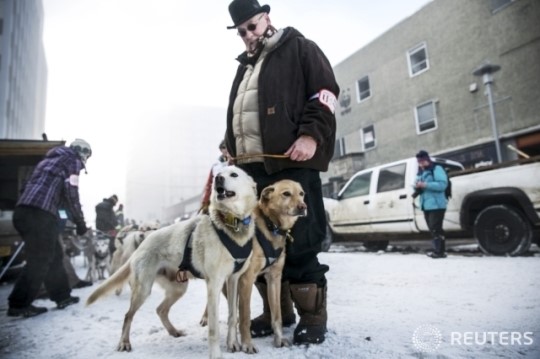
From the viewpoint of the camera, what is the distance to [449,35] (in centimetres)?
1485

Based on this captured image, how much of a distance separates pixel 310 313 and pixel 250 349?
50 centimetres

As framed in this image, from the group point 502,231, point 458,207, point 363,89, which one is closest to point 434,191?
point 458,207

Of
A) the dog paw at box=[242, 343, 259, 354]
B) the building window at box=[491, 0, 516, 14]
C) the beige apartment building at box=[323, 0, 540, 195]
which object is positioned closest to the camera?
the dog paw at box=[242, 343, 259, 354]

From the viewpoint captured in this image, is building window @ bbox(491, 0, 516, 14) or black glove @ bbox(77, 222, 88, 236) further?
building window @ bbox(491, 0, 516, 14)

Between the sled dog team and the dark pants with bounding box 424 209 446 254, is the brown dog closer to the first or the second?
the sled dog team

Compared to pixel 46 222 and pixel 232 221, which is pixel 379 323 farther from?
pixel 46 222

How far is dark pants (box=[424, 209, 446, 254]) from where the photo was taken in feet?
19.8

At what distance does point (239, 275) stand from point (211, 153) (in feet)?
218

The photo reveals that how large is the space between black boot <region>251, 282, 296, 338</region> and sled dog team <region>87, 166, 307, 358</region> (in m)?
0.27

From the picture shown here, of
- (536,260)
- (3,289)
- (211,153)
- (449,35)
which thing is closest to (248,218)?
(536,260)

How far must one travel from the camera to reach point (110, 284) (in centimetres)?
274

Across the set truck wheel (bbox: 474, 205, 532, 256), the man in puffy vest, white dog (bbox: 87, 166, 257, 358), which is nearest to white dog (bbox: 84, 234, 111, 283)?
white dog (bbox: 87, 166, 257, 358)

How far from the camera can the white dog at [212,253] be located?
86.7 inches

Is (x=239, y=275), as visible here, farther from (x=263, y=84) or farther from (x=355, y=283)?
(x=355, y=283)
